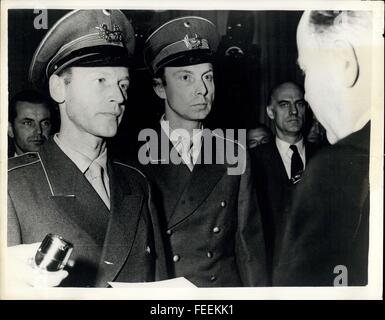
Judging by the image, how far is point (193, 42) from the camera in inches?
74.5

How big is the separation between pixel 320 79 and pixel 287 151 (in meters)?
0.24

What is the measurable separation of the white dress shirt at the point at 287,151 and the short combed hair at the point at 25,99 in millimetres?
707

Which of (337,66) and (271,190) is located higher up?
(337,66)

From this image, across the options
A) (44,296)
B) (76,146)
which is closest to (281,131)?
(76,146)

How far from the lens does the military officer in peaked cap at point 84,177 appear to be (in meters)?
1.86

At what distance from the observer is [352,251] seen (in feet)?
6.43

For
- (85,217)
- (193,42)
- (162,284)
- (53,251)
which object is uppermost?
(193,42)

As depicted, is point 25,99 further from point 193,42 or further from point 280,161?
point 280,161

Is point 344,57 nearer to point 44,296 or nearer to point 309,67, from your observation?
point 309,67

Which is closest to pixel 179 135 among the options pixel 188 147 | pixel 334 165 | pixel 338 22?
pixel 188 147

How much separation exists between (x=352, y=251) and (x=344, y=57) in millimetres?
605

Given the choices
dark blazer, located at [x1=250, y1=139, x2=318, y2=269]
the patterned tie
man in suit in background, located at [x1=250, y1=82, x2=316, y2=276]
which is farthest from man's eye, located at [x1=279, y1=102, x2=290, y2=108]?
the patterned tie

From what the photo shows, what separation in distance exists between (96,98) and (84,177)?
24 cm
